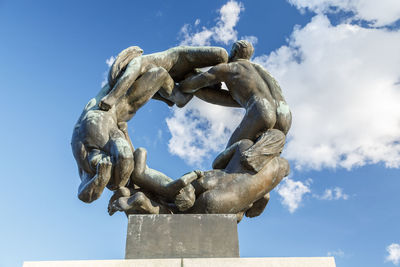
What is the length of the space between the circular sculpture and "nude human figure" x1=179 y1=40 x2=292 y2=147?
12 mm

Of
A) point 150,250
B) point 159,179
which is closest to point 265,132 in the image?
point 159,179

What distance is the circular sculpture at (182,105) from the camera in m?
3.81

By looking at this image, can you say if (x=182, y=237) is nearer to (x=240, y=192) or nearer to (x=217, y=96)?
(x=240, y=192)

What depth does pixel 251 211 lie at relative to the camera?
14.7ft

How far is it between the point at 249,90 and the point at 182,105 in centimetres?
100

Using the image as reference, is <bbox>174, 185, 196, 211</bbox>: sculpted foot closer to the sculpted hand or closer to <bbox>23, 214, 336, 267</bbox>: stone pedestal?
<bbox>23, 214, 336, 267</bbox>: stone pedestal

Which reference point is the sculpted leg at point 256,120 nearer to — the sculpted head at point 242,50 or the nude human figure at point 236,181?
the nude human figure at point 236,181

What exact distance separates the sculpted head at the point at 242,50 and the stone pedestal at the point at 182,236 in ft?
7.57

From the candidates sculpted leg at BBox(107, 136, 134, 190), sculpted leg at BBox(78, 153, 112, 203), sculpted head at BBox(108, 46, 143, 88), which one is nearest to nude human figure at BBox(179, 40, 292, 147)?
sculpted head at BBox(108, 46, 143, 88)

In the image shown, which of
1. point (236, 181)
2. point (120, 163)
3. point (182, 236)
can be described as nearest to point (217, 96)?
point (236, 181)

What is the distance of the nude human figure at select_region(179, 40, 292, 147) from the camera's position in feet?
14.5

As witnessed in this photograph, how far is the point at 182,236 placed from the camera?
345cm

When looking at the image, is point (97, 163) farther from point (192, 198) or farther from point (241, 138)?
point (241, 138)

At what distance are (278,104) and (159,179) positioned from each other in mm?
1685
